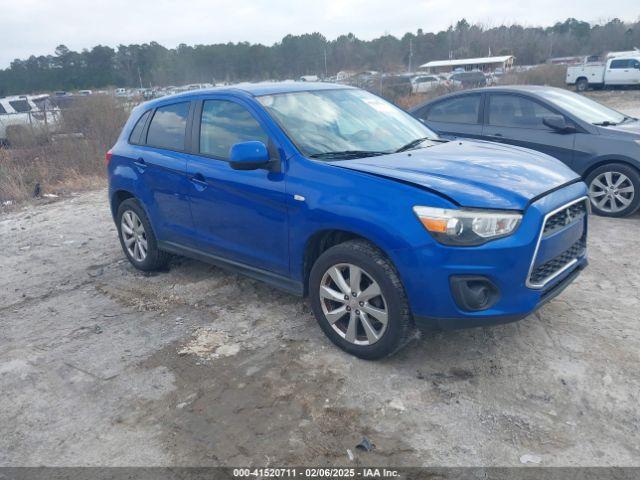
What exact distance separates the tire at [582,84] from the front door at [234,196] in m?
32.1

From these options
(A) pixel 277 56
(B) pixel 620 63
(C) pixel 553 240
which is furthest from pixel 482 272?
(A) pixel 277 56

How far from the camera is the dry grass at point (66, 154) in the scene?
10.6 m

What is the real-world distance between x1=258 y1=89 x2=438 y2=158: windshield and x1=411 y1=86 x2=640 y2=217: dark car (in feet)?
9.15

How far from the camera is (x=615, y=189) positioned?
641 centimetres

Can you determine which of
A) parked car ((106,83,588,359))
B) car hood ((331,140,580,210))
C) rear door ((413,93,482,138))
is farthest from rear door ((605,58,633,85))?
car hood ((331,140,580,210))

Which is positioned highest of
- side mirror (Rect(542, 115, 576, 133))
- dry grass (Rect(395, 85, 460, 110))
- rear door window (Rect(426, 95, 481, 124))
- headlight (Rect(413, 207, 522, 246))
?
rear door window (Rect(426, 95, 481, 124))

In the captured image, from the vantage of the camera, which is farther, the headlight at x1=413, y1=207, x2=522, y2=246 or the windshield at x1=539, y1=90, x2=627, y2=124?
the windshield at x1=539, y1=90, x2=627, y2=124

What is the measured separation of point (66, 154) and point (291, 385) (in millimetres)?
12358

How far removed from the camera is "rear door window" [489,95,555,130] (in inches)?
270

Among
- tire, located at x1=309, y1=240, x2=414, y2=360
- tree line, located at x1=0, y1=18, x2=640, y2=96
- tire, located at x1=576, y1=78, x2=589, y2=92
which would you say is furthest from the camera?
tree line, located at x1=0, y1=18, x2=640, y2=96

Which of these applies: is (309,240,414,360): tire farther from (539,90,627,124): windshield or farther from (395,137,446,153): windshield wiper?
(539,90,627,124): windshield

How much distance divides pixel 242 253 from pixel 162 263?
1.56 meters

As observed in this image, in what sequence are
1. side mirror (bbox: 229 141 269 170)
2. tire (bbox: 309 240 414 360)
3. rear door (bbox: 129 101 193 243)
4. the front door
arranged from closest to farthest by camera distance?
tire (bbox: 309 240 414 360) < side mirror (bbox: 229 141 269 170) < the front door < rear door (bbox: 129 101 193 243)

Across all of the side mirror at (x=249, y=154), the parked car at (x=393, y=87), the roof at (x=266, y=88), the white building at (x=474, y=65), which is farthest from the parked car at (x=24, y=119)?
the white building at (x=474, y=65)
